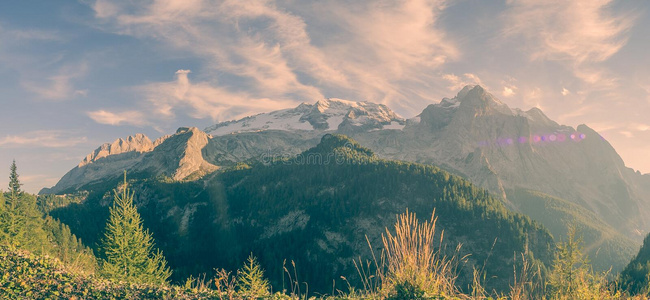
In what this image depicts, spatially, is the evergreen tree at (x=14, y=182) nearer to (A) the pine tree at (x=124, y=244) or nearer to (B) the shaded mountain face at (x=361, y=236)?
(A) the pine tree at (x=124, y=244)

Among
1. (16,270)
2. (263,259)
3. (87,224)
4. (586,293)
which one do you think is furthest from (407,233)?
(87,224)

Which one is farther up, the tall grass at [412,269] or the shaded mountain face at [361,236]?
the tall grass at [412,269]

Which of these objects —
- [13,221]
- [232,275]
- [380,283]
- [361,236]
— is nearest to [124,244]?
[232,275]

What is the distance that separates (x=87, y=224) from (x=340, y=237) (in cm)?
15228

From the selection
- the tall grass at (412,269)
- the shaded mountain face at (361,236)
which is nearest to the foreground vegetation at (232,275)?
the tall grass at (412,269)

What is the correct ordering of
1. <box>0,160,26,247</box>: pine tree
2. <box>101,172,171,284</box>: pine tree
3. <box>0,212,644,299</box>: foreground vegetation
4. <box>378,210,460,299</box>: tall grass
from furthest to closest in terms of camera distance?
<box>0,160,26,247</box>: pine tree < <box>101,172,171,284</box>: pine tree < <box>0,212,644,299</box>: foreground vegetation < <box>378,210,460,299</box>: tall grass

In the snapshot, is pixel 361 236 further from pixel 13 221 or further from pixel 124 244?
pixel 124 244

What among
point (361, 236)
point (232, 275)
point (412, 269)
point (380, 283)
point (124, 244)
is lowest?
point (361, 236)

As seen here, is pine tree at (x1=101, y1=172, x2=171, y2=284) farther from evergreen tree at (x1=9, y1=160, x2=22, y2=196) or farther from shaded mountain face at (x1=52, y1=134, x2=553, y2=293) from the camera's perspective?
shaded mountain face at (x1=52, y1=134, x2=553, y2=293)

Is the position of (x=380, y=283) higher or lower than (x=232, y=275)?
lower

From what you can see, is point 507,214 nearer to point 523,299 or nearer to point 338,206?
point 338,206

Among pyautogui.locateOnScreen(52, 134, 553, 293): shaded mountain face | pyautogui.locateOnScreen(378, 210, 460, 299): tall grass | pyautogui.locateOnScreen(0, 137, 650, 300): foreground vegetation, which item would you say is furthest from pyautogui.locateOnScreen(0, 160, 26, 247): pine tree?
pyautogui.locateOnScreen(52, 134, 553, 293): shaded mountain face

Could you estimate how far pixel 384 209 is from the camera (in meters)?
185

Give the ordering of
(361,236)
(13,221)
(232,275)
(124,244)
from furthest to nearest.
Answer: (361,236) < (13,221) < (124,244) < (232,275)
